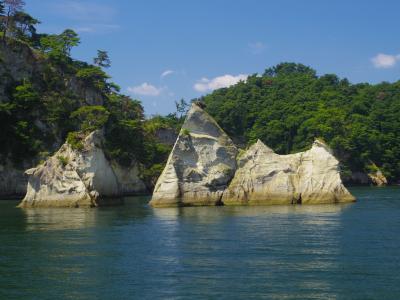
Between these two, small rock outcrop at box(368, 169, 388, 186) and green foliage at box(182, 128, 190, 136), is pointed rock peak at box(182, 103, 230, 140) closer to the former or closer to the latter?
green foliage at box(182, 128, 190, 136)

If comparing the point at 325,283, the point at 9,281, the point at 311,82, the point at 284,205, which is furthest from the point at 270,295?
the point at 311,82

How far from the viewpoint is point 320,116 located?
114250 mm

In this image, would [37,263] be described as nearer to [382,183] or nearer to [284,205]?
[284,205]

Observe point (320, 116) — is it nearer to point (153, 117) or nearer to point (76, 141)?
point (153, 117)

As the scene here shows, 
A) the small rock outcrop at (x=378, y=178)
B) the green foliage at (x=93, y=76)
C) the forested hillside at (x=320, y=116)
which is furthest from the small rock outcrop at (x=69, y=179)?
the small rock outcrop at (x=378, y=178)

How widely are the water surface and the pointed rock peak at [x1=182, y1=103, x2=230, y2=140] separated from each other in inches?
559

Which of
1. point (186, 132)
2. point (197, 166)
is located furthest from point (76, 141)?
point (197, 166)

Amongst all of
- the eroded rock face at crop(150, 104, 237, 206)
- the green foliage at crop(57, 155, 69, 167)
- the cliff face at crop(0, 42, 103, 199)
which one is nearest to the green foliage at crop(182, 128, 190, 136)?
the eroded rock face at crop(150, 104, 237, 206)

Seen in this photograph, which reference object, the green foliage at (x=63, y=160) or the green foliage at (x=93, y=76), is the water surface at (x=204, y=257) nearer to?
the green foliage at (x=63, y=160)

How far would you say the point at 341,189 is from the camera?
5259cm

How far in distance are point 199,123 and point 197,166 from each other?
4.29 m

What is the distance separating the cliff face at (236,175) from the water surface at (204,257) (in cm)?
1002

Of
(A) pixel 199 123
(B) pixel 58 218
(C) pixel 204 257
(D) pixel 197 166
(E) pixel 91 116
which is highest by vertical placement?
(E) pixel 91 116

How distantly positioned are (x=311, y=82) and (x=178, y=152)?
95.9 m
